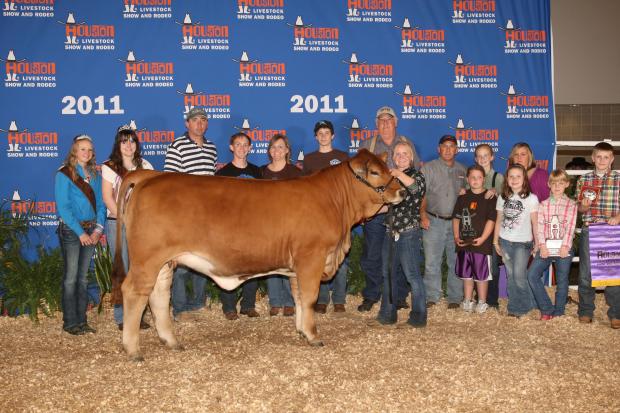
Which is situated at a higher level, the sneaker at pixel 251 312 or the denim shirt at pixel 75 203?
the denim shirt at pixel 75 203

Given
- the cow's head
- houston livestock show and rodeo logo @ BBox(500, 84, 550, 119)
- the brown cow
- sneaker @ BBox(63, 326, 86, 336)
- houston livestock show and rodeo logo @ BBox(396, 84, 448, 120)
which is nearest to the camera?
the brown cow

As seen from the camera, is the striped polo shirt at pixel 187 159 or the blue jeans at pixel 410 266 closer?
the blue jeans at pixel 410 266

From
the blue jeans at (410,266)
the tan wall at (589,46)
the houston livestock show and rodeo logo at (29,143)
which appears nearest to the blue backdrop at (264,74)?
the houston livestock show and rodeo logo at (29,143)

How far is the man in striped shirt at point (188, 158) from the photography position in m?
6.81

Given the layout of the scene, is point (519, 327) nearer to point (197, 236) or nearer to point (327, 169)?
point (327, 169)

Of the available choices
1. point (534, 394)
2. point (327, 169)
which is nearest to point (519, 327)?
point (534, 394)

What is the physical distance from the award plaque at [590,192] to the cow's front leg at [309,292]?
310cm

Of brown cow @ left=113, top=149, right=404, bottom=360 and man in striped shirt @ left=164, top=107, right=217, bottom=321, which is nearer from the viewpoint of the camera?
brown cow @ left=113, top=149, right=404, bottom=360

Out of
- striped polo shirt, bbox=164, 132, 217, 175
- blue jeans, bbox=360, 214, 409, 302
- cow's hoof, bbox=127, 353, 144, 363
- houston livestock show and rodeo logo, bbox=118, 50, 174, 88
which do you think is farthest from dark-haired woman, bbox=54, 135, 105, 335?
blue jeans, bbox=360, 214, 409, 302

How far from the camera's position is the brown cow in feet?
16.5

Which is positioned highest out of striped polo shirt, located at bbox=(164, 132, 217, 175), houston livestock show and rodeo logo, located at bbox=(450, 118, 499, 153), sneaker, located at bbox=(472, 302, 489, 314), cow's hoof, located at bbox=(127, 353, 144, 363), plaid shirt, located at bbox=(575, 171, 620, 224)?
houston livestock show and rodeo logo, located at bbox=(450, 118, 499, 153)

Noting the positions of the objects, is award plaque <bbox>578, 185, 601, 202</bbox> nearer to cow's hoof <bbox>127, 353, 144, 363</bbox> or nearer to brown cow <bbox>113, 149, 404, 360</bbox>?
brown cow <bbox>113, 149, 404, 360</bbox>

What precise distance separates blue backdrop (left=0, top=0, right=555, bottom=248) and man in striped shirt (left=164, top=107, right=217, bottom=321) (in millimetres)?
1374

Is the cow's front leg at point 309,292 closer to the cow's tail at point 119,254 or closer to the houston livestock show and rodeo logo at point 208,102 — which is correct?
the cow's tail at point 119,254
